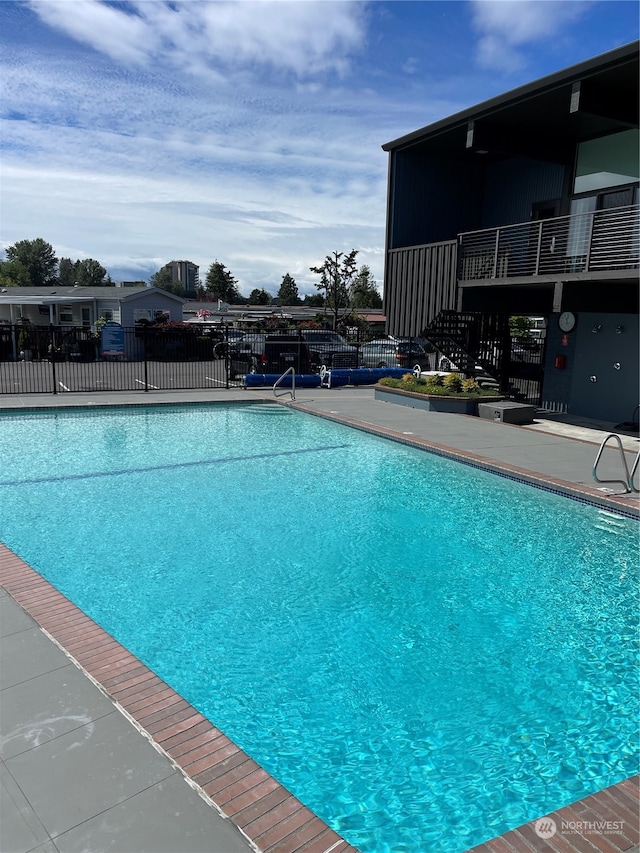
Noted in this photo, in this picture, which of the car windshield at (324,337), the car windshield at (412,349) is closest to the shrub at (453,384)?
the car windshield at (412,349)

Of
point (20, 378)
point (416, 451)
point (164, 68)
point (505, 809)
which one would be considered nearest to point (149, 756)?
point (505, 809)

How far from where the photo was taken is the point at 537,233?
50.2ft

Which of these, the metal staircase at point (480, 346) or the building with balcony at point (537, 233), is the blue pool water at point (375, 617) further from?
the metal staircase at point (480, 346)

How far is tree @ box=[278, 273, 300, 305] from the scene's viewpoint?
10775 cm

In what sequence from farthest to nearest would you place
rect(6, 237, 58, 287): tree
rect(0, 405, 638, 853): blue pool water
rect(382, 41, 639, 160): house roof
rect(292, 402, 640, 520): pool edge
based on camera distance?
rect(6, 237, 58, 287): tree < rect(382, 41, 639, 160): house roof < rect(292, 402, 640, 520): pool edge < rect(0, 405, 638, 853): blue pool water

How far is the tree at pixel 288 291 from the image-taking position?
10775 cm

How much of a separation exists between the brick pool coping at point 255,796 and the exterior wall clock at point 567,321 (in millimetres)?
14092

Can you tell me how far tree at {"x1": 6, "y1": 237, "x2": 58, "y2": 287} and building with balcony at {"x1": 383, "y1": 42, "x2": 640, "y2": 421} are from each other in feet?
325

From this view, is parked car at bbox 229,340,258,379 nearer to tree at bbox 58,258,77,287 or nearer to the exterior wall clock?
the exterior wall clock

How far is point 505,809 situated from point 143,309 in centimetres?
3462

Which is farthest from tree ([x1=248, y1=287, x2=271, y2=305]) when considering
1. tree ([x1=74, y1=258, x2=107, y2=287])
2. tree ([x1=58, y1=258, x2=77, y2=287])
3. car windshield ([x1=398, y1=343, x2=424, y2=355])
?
car windshield ([x1=398, y1=343, x2=424, y2=355])

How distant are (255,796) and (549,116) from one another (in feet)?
48.8

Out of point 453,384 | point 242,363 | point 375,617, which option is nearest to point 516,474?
point 375,617

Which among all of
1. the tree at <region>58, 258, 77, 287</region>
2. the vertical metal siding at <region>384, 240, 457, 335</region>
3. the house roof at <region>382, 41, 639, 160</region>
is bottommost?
the vertical metal siding at <region>384, 240, 457, 335</region>
